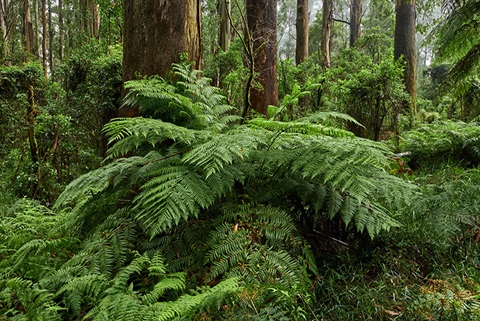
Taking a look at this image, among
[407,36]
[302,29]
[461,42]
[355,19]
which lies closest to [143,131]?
[461,42]

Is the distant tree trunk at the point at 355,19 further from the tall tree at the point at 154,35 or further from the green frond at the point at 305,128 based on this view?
the green frond at the point at 305,128

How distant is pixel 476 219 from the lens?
2391mm

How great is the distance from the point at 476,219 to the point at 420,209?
447mm

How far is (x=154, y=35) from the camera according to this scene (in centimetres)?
320

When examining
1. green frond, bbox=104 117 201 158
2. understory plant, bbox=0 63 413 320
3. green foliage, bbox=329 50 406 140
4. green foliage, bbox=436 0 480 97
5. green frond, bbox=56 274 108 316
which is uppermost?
green foliage, bbox=436 0 480 97

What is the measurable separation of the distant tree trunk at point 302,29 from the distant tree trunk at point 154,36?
9.42 m

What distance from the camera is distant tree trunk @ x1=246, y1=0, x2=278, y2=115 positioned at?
23.7ft

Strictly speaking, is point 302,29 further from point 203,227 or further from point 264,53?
point 203,227

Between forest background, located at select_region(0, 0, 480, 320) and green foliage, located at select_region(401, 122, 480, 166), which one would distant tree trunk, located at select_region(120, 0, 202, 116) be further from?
green foliage, located at select_region(401, 122, 480, 166)

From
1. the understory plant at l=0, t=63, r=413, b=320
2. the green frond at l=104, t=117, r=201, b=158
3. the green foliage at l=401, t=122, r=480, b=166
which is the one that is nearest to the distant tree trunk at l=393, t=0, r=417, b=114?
the green foliage at l=401, t=122, r=480, b=166

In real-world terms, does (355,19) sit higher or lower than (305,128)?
higher

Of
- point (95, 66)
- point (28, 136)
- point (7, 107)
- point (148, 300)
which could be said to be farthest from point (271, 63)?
point (148, 300)

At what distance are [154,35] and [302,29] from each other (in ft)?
33.3

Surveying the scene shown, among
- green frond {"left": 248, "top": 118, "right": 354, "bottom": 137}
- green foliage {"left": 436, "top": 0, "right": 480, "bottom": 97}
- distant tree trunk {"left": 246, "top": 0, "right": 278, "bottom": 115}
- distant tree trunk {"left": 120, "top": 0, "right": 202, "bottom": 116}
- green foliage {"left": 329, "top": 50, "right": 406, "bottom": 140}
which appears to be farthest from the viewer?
distant tree trunk {"left": 246, "top": 0, "right": 278, "bottom": 115}
